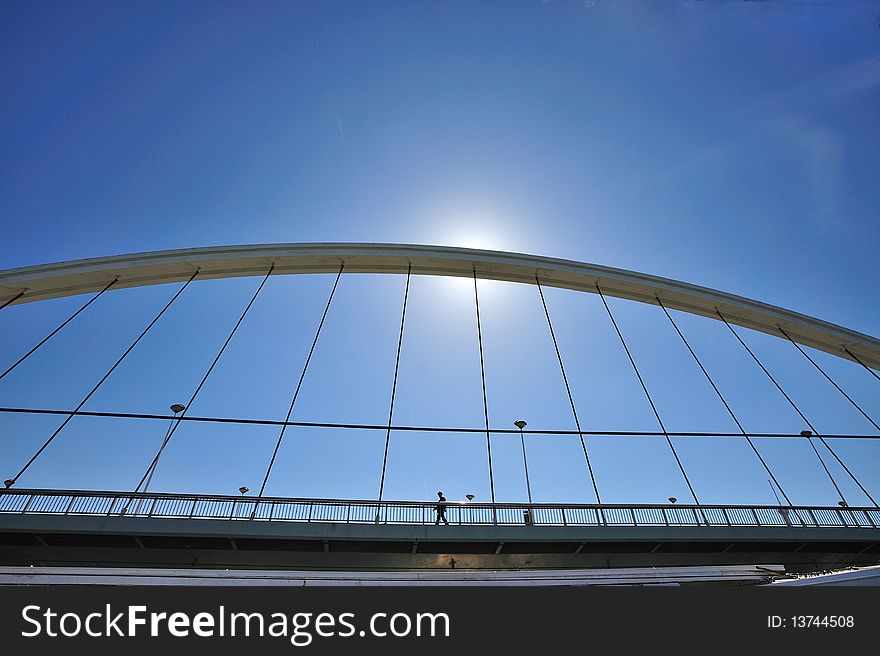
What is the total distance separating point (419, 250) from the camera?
60.4 feet

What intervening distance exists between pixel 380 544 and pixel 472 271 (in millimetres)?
11712

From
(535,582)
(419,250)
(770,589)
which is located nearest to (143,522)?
(535,582)

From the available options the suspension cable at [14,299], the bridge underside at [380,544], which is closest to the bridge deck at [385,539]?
the bridge underside at [380,544]

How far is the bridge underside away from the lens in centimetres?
975

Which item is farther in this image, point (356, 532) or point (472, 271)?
point (472, 271)

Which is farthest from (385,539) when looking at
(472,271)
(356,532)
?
(472,271)

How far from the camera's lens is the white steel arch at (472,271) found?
1680 cm

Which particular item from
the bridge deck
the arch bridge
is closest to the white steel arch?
the arch bridge

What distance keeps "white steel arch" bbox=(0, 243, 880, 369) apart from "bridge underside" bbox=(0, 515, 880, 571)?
954 cm

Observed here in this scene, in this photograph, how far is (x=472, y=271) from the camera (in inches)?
755

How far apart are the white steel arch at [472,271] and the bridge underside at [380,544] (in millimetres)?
9539

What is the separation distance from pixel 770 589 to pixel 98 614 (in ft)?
17.4

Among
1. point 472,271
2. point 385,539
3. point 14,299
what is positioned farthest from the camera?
point 472,271

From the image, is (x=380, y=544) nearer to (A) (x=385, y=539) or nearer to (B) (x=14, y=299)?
(A) (x=385, y=539)
